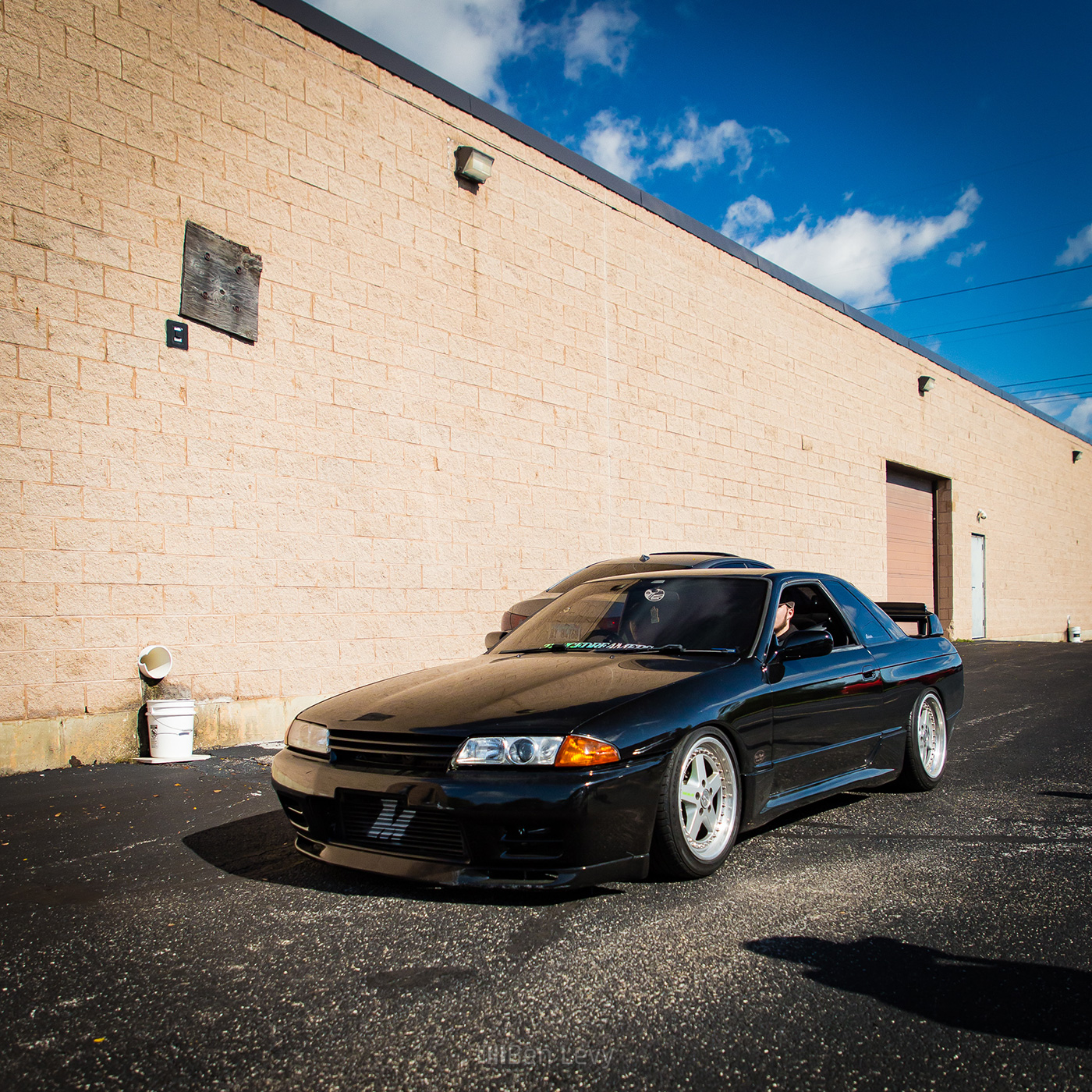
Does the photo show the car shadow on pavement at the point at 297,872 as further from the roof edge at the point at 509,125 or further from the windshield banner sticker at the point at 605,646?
the roof edge at the point at 509,125

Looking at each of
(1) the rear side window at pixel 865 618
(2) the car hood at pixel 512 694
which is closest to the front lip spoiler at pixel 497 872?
(2) the car hood at pixel 512 694

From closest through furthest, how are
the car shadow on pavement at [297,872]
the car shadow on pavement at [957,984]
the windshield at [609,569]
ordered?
the car shadow on pavement at [957,984], the car shadow on pavement at [297,872], the windshield at [609,569]

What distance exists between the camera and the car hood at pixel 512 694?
3176 millimetres

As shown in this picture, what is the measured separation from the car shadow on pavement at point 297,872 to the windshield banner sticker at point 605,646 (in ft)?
3.65

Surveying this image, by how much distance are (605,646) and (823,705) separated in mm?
1062

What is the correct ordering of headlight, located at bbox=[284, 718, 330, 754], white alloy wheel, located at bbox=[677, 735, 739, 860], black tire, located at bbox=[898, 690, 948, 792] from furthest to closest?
black tire, located at bbox=[898, 690, 948, 792], headlight, located at bbox=[284, 718, 330, 754], white alloy wheel, located at bbox=[677, 735, 739, 860]

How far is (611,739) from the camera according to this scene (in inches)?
121

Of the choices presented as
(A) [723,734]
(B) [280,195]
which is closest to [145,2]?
(B) [280,195]

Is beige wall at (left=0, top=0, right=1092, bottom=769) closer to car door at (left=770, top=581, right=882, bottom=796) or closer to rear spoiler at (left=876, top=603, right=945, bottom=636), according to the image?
rear spoiler at (left=876, top=603, right=945, bottom=636)

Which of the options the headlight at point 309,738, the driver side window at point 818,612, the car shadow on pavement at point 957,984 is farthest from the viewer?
the driver side window at point 818,612

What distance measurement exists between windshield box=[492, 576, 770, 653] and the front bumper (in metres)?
1.07

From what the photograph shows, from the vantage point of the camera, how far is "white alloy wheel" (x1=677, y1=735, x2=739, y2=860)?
3365 mm

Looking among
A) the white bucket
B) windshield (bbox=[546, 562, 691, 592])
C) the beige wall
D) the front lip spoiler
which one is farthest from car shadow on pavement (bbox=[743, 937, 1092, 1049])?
the beige wall

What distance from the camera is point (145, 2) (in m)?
7.46
